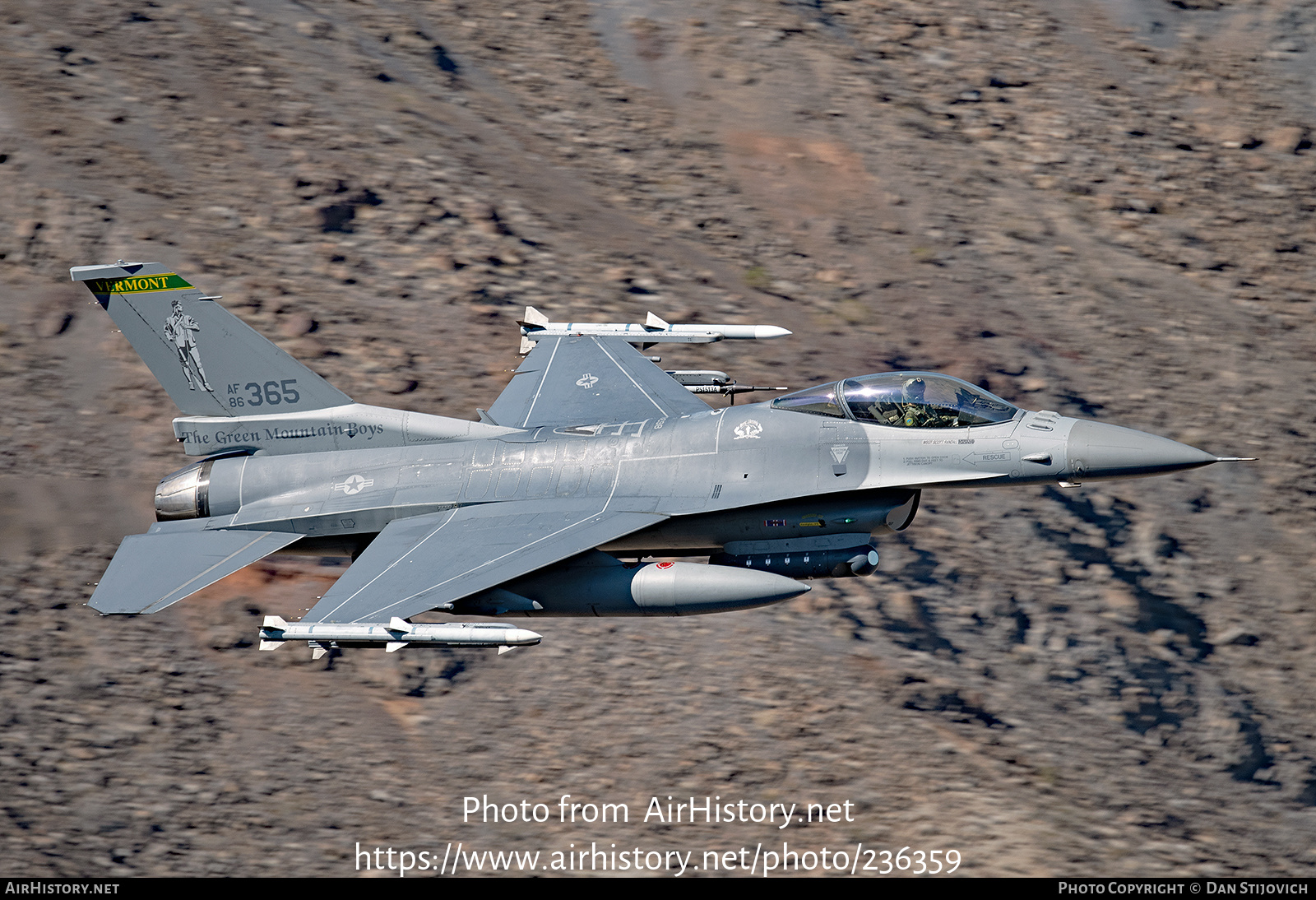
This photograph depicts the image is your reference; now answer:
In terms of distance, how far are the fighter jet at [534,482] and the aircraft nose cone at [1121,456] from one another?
0.02 metres

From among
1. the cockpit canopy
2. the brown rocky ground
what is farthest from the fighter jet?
the brown rocky ground

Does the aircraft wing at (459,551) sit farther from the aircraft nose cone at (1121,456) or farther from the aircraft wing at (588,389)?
the aircraft nose cone at (1121,456)

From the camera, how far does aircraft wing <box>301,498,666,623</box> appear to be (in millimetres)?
16297

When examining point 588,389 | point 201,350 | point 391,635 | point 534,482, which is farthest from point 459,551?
point 201,350

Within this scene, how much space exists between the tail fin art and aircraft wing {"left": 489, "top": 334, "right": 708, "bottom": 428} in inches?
112

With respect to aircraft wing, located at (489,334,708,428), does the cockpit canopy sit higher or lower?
higher

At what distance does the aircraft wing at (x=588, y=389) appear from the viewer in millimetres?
19391

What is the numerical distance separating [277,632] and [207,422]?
4569 millimetres

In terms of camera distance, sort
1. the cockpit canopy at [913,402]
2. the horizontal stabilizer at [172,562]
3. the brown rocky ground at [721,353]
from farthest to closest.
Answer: the brown rocky ground at [721,353]
the horizontal stabilizer at [172,562]
the cockpit canopy at [913,402]

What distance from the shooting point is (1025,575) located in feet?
74.4

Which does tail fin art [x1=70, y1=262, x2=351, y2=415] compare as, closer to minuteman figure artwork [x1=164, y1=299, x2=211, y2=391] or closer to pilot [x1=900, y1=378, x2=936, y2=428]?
minuteman figure artwork [x1=164, y1=299, x2=211, y2=391]

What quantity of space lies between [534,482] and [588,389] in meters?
2.52

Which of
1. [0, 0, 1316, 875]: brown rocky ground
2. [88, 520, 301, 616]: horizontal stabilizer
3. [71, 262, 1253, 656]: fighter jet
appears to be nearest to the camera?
[71, 262, 1253, 656]: fighter jet

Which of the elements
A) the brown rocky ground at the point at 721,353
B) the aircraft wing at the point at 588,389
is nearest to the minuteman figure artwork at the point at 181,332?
the aircraft wing at the point at 588,389
